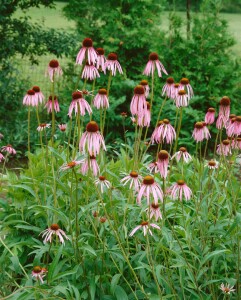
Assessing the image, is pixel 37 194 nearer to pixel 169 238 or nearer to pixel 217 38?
pixel 169 238

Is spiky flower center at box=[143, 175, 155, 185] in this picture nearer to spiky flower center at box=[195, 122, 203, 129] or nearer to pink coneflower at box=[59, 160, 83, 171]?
pink coneflower at box=[59, 160, 83, 171]

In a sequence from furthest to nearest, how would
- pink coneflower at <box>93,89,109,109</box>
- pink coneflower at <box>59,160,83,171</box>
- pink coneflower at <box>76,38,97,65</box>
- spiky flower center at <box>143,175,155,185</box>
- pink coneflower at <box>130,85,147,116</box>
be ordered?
pink coneflower at <box>93,89,109,109</box>
pink coneflower at <box>76,38,97,65</box>
pink coneflower at <box>130,85,147,116</box>
pink coneflower at <box>59,160,83,171</box>
spiky flower center at <box>143,175,155,185</box>

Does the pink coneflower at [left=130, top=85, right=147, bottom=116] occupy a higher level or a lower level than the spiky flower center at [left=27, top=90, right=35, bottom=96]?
higher

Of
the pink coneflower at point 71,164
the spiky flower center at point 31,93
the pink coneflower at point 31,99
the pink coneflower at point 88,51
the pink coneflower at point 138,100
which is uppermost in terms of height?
the pink coneflower at point 88,51

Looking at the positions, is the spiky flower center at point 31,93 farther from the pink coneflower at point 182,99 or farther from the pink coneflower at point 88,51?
the pink coneflower at point 182,99

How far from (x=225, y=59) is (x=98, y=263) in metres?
3.53

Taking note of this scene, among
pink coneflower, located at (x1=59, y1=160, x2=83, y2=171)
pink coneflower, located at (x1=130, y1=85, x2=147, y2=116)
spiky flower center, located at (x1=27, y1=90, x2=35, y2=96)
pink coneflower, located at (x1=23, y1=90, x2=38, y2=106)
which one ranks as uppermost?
pink coneflower, located at (x1=130, y1=85, x2=147, y2=116)

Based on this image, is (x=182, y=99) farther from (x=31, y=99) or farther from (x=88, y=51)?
(x=31, y=99)

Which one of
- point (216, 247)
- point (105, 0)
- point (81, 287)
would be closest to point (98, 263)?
point (81, 287)

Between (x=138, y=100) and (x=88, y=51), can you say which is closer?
(x=138, y=100)

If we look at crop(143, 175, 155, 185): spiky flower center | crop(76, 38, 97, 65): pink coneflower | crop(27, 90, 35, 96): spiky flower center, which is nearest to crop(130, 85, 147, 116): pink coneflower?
crop(76, 38, 97, 65): pink coneflower

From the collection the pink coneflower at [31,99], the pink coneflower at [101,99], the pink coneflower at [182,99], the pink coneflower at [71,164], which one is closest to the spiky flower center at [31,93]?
the pink coneflower at [31,99]

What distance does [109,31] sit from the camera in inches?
215

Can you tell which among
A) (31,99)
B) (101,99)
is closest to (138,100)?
(101,99)
